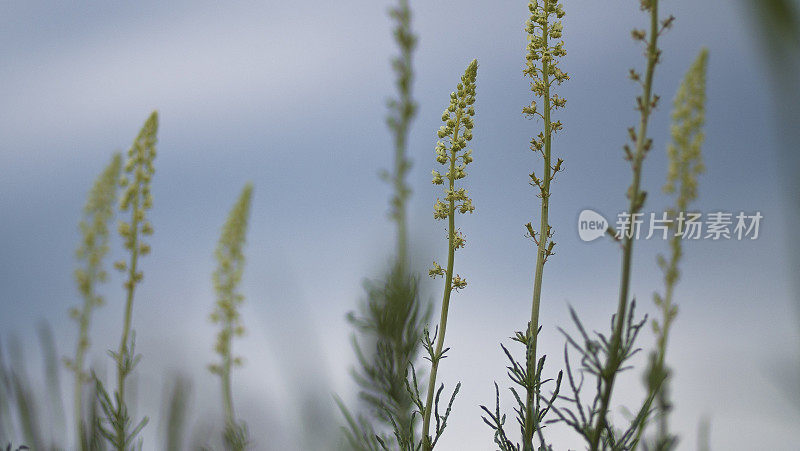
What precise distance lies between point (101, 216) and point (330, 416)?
462 centimetres

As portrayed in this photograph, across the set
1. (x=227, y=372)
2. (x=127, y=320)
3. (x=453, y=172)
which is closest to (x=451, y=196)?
(x=453, y=172)

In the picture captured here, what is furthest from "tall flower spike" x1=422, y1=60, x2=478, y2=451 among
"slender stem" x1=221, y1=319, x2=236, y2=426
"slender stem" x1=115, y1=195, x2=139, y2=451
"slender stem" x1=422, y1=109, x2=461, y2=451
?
"slender stem" x1=221, y1=319, x2=236, y2=426

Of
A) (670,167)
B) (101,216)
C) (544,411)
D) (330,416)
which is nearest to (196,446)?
(330,416)

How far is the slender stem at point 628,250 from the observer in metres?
0.88

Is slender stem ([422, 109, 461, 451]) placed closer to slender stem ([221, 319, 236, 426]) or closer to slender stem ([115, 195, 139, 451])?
slender stem ([115, 195, 139, 451])

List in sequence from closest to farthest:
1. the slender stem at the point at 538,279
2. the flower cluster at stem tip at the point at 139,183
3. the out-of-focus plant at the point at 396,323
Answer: the out-of-focus plant at the point at 396,323, the slender stem at the point at 538,279, the flower cluster at stem tip at the point at 139,183

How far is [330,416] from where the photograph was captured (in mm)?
996

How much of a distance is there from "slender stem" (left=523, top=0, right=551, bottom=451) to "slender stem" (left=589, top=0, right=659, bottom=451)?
0.24 meters

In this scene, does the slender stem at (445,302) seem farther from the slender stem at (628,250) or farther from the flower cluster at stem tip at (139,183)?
the flower cluster at stem tip at (139,183)

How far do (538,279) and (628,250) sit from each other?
50 centimetres

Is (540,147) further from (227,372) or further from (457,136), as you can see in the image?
(227,372)

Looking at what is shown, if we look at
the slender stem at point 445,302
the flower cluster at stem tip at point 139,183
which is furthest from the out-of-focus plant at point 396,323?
the flower cluster at stem tip at point 139,183

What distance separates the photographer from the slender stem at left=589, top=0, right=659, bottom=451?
2.88 feet

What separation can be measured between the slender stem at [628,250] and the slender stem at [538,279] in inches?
9.4
